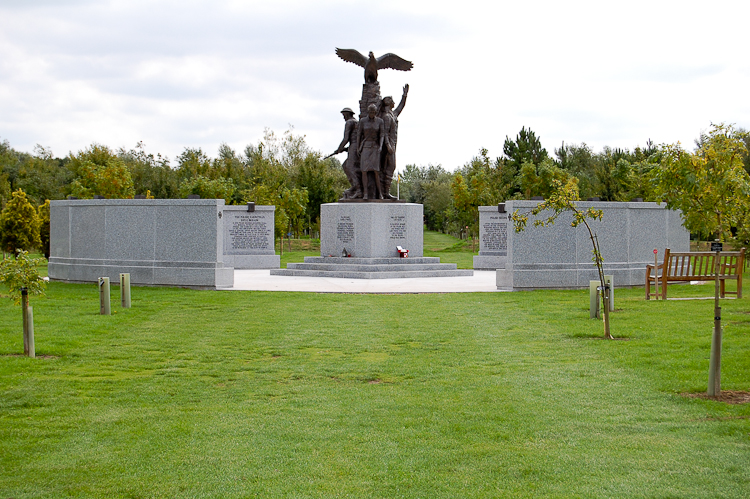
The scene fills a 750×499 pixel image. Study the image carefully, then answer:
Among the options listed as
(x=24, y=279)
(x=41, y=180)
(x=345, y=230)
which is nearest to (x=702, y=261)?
(x=345, y=230)

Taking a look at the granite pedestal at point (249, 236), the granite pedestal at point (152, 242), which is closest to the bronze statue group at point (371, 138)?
the granite pedestal at point (249, 236)

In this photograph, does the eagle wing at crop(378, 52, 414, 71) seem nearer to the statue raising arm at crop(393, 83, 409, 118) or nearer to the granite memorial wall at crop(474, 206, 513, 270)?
the statue raising arm at crop(393, 83, 409, 118)

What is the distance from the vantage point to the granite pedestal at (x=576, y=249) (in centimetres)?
1752

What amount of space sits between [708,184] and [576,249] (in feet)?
12.1

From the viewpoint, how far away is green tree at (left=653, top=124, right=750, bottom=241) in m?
17.6

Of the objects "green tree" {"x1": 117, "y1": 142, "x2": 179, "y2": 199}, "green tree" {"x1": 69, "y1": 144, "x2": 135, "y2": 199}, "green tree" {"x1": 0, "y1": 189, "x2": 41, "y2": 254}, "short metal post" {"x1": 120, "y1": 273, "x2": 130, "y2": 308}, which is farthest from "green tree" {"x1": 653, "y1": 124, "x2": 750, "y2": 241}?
"green tree" {"x1": 117, "y1": 142, "x2": 179, "y2": 199}

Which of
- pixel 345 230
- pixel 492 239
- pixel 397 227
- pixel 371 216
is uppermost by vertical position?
pixel 371 216

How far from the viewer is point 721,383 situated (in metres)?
7.52

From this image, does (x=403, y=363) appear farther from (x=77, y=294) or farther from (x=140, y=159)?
(x=140, y=159)

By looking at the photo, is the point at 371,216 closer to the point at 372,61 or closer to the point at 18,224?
the point at 372,61

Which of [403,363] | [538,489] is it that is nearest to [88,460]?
[538,489]

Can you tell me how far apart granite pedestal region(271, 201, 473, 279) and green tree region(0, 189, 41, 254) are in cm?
915

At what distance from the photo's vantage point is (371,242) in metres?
22.9

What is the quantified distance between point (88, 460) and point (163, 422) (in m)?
1.00
